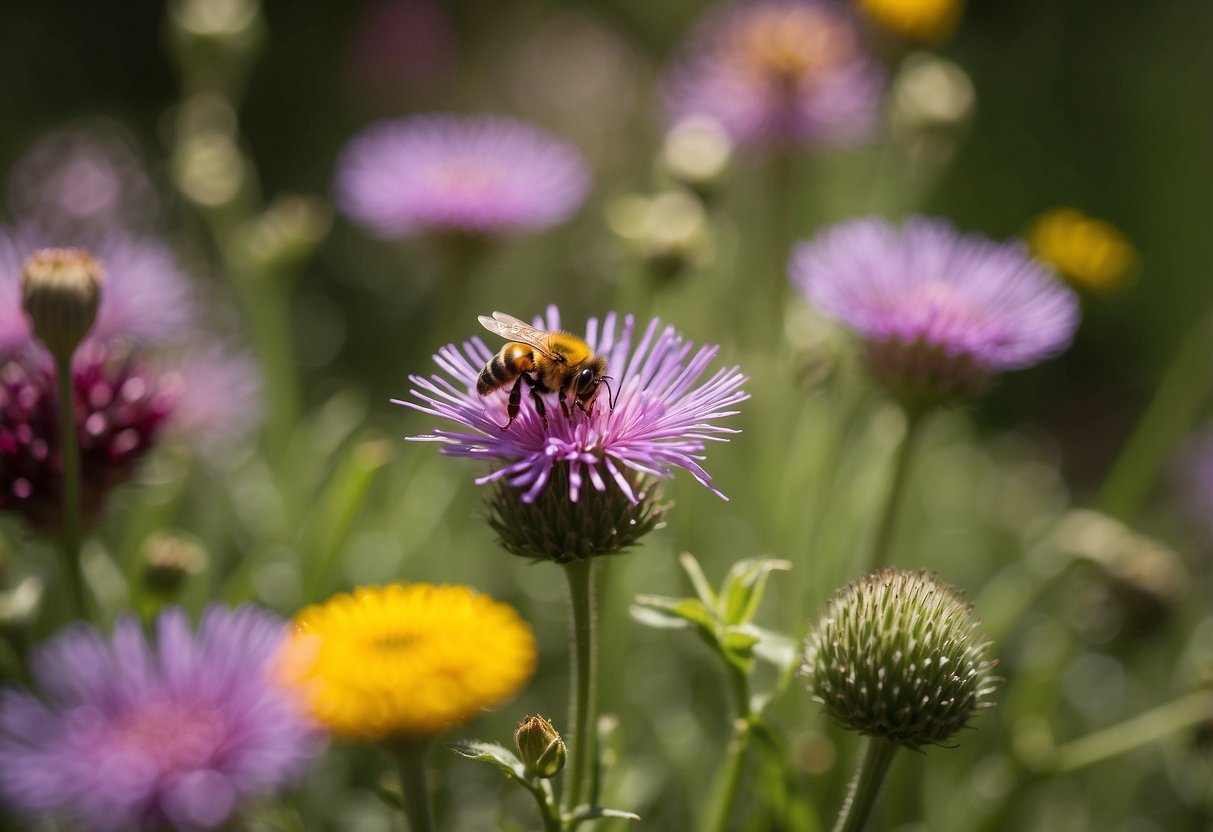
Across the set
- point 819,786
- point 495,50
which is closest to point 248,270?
point 819,786

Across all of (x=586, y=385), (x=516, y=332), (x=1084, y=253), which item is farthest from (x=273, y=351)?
(x=1084, y=253)

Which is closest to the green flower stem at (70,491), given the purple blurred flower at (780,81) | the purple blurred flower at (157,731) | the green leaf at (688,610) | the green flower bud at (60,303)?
the green flower bud at (60,303)

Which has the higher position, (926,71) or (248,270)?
(926,71)

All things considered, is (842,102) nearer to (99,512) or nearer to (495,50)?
(99,512)

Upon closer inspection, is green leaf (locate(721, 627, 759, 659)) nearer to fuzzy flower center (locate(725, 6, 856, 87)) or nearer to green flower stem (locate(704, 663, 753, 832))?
green flower stem (locate(704, 663, 753, 832))

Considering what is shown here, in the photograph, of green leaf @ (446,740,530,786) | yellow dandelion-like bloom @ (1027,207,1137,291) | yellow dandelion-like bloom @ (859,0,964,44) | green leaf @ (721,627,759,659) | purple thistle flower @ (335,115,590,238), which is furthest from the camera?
yellow dandelion-like bloom @ (859,0,964,44)

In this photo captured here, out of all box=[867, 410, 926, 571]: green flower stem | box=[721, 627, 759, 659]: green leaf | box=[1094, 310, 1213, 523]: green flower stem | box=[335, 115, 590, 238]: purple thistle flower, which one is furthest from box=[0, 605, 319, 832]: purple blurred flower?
box=[1094, 310, 1213, 523]: green flower stem
